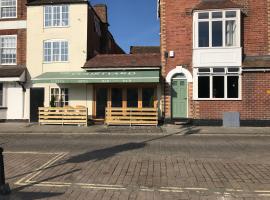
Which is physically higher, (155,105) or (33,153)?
(155,105)

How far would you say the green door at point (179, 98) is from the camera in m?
19.8

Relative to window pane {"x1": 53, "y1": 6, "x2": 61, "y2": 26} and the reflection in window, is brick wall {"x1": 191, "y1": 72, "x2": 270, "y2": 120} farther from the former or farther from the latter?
window pane {"x1": 53, "y1": 6, "x2": 61, "y2": 26}

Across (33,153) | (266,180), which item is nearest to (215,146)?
(266,180)

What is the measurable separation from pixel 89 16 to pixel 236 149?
49.8 feet

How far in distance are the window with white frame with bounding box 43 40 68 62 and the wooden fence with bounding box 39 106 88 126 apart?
410 cm

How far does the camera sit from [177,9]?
1998 cm

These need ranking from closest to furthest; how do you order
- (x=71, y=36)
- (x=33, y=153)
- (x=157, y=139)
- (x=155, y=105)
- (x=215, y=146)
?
(x=33, y=153) < (x=215, y=146) < (x=157, y=139) < (x=155, y=105) < (x=71, y=36)

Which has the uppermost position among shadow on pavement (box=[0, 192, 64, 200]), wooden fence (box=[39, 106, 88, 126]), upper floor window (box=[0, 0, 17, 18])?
upper floor window (box=[0, 0, 17, 18])

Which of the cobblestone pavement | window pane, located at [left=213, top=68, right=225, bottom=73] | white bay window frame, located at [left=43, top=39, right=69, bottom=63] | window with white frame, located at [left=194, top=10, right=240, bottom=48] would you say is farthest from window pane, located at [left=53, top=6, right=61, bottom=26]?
the cobblestone pavement

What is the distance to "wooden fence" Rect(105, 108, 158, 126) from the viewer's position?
61.8ft

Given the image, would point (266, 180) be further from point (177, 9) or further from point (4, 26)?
point (4, 26)

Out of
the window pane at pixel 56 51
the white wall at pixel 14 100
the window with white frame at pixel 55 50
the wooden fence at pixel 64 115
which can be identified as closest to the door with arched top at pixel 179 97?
the wooden fence at pixel 64 115

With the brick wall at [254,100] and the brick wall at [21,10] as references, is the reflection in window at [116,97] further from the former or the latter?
the brick wall at [21,10]

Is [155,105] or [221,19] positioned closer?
[221,19]
